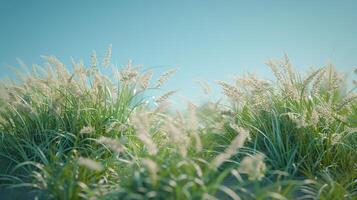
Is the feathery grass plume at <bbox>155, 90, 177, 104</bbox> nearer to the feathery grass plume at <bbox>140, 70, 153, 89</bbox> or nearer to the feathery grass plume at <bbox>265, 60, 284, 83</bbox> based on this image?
the feathery grass plume at <bbox>140, 70, 153, 89</bbox>

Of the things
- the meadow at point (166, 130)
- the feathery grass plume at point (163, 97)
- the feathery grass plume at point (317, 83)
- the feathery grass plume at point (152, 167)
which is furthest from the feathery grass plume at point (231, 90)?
the feathery grass plume at point (152, 167)

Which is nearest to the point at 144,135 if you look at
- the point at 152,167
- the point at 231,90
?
the point at 152,167

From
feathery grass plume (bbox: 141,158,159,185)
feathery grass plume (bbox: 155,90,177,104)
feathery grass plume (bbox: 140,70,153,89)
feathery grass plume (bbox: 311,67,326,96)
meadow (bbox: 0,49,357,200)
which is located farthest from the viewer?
feathery grass plume (bbox: 140,70,153,89)

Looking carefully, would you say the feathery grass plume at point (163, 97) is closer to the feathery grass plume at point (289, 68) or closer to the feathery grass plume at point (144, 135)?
the feathery grass plume at point (144, 135)

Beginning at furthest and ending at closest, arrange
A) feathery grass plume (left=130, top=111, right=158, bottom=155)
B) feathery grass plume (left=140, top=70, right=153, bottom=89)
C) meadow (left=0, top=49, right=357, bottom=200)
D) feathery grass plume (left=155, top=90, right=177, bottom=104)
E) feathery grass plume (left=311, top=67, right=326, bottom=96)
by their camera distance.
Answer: feathery grass plume (left=140, top=70, right=153, bottom=89), feathery grass plume (left=155, top=90, right=177, bottom=104), feathery grass plume (left=311, top=67, right=326, bottom=96), meadow (left=0, top=49, right=357, bottom=200), feathery grass plume (left=130, top=111, right=158, bottom=155)

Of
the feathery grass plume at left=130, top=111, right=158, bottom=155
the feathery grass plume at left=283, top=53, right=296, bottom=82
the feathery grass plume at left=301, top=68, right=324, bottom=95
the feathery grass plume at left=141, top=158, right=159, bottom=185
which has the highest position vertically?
the feathery grass plume at left=283, top=53, right=296, bottom=82

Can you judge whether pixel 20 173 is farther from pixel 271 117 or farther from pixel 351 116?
pixel 351 116

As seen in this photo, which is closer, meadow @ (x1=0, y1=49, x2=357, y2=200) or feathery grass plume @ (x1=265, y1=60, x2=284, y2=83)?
meadow @ (x1=0, y1=49, x2=357, y2=200)

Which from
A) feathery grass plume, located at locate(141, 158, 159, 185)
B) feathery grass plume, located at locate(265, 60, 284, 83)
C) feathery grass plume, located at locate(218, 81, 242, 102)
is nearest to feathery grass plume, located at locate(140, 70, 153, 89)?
feathery grass plume, located at locate(218, 81, 242, 102)

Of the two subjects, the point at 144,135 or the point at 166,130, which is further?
the point at 166,130

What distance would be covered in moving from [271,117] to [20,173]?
291cm

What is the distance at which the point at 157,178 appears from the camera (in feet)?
8.45

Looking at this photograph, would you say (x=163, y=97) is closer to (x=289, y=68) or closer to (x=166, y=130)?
(x=166, y=130)

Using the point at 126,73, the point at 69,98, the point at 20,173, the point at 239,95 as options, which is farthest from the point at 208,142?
the point at 20,173
